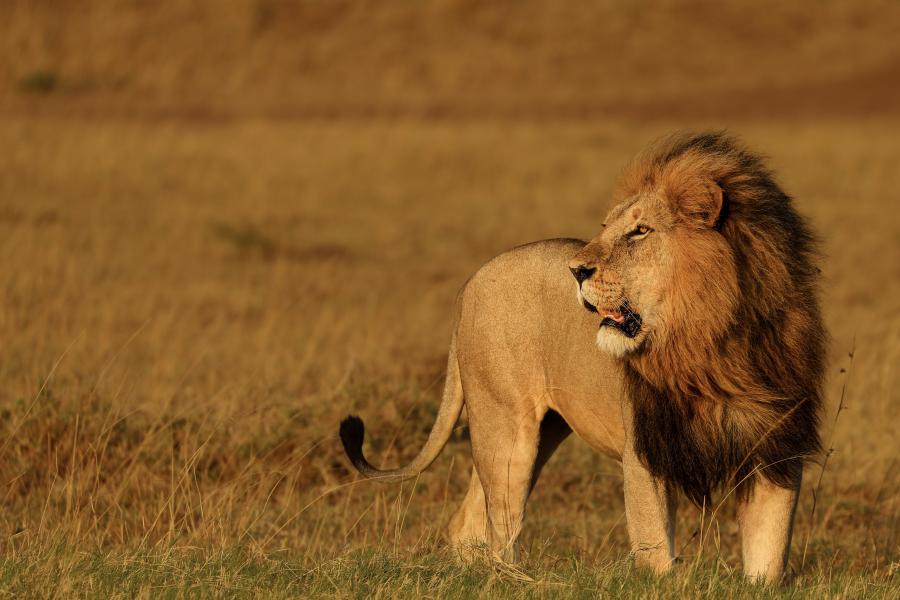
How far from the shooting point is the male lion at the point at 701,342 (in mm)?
3580

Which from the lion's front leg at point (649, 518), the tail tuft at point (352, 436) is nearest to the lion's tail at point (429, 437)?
the tail tuft at point (352, 436)

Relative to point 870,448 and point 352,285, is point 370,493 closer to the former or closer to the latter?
point 870,448

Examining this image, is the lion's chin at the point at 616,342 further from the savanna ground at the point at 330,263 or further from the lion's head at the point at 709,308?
the savanna ground at the point at 330,263

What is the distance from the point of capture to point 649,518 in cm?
377

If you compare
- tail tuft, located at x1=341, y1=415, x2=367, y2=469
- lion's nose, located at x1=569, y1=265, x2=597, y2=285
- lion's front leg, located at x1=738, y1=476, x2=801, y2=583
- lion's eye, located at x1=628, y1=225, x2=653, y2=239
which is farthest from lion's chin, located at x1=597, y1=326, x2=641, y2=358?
tail tuft, located at x1=341, y1=415, x2=367, y2=469

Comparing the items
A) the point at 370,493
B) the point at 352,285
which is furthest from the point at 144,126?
the point at 370,493

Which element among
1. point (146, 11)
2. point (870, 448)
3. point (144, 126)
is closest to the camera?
point (870, 448)

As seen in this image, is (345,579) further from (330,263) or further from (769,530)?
(330,263)

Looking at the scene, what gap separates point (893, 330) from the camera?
7969 mm

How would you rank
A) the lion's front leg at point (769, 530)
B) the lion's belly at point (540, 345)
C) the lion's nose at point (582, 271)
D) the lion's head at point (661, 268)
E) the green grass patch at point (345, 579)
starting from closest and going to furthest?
the green grass patch at point (345, 579) → the lion's head at point (661, 268) → the lion's nose at point (582, 271) → the lion's front leg at point (769, 530) → the lion's belly at point (540, 345)

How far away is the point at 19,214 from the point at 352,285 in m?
3.24

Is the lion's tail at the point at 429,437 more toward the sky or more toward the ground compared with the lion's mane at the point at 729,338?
more toward the ground

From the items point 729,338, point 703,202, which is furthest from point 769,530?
point 703,202

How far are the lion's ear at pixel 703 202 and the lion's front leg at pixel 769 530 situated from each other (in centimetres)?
74
